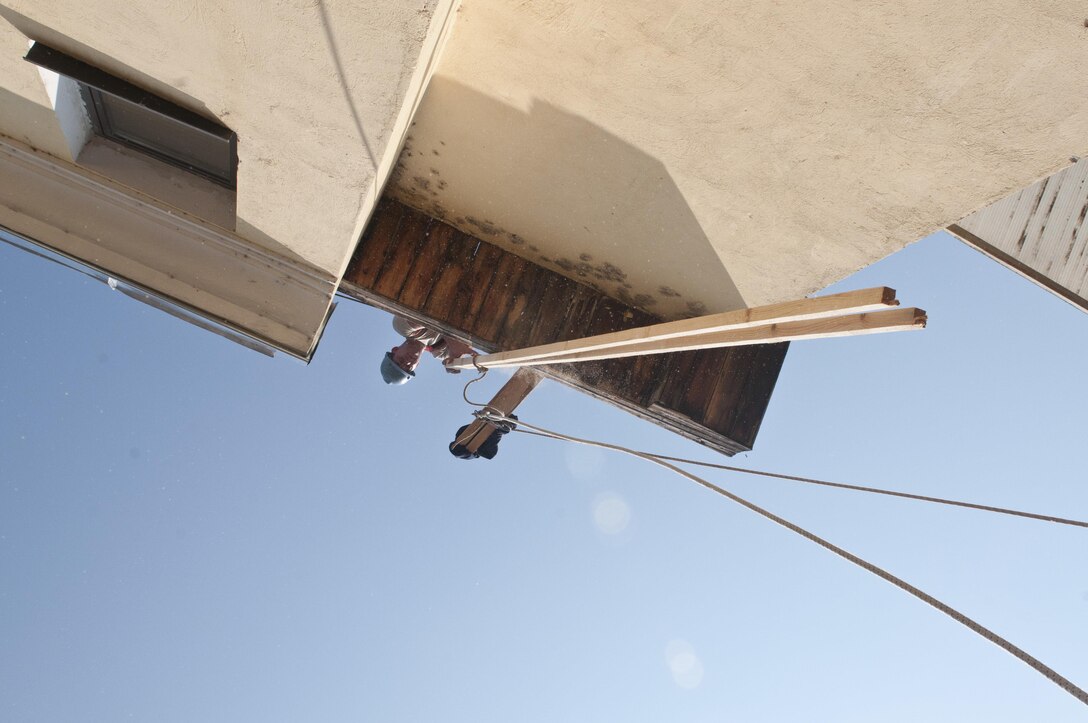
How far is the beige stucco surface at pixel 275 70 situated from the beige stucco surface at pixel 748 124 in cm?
66

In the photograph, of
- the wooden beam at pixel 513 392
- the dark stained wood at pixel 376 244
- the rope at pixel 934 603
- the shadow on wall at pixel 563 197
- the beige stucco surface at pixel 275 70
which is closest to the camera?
the rope at pixel 934 603

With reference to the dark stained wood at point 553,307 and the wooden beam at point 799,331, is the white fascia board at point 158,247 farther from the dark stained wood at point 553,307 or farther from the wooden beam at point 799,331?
the wooden beam at point 799,331

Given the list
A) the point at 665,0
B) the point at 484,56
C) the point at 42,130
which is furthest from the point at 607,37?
the point at 42,130

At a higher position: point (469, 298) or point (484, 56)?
point (484, 56)

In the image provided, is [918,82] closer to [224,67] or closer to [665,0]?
[665,0]

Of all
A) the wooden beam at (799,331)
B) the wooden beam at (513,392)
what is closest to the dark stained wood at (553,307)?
the wooden beam at (513,392)

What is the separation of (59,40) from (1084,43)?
420 centimetres

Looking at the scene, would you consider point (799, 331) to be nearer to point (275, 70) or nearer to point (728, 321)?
point (728, 321)

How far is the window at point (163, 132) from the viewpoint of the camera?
3.72m

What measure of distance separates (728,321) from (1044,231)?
477 cm

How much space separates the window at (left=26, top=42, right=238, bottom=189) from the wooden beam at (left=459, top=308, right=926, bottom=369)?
2271mm

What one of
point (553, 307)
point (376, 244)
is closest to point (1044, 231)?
point (553, 307)

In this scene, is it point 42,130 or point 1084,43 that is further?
point 42,130

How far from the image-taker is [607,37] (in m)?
3.30
